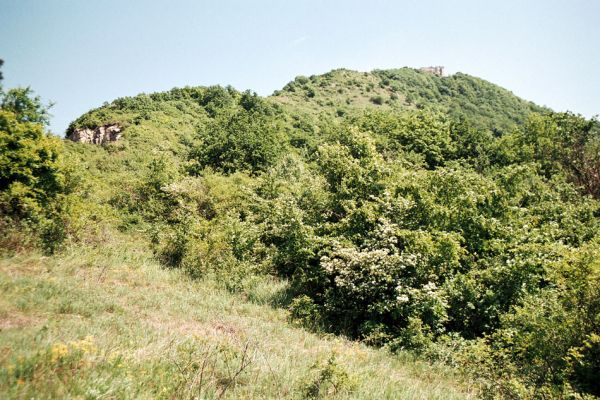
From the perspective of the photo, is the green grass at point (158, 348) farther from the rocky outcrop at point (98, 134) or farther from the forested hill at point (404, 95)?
the forested hill at point (404, 95)

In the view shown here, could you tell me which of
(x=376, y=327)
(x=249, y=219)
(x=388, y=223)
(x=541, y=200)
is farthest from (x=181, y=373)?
(x=541, y=200)

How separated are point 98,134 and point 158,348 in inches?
1752

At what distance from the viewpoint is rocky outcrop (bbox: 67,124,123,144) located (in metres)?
42.1

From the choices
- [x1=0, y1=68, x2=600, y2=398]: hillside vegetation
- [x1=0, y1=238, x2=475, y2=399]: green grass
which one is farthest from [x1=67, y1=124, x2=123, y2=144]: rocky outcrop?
[x1=0, y1=238, x2=475, y2=399]: green grass

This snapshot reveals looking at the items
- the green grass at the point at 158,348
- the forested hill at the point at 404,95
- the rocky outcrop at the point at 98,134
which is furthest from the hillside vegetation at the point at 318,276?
the forested hill at the point at 404,95

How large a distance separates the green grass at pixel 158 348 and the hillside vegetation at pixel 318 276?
5 cm

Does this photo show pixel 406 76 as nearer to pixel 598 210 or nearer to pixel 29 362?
pixel 598 210

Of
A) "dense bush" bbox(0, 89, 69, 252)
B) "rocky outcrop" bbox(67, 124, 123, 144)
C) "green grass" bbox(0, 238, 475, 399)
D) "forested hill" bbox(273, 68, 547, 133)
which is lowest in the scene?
"green grass" bbox(0, 238, 475, 399)

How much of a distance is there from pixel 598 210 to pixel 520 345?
17.1 meters

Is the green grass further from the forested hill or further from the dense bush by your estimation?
the forested hill

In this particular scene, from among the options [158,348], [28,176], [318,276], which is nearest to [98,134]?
[28,176]

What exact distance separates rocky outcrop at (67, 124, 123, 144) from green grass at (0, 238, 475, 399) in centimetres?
3466

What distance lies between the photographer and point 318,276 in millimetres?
13273

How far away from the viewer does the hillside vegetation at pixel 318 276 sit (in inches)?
230
